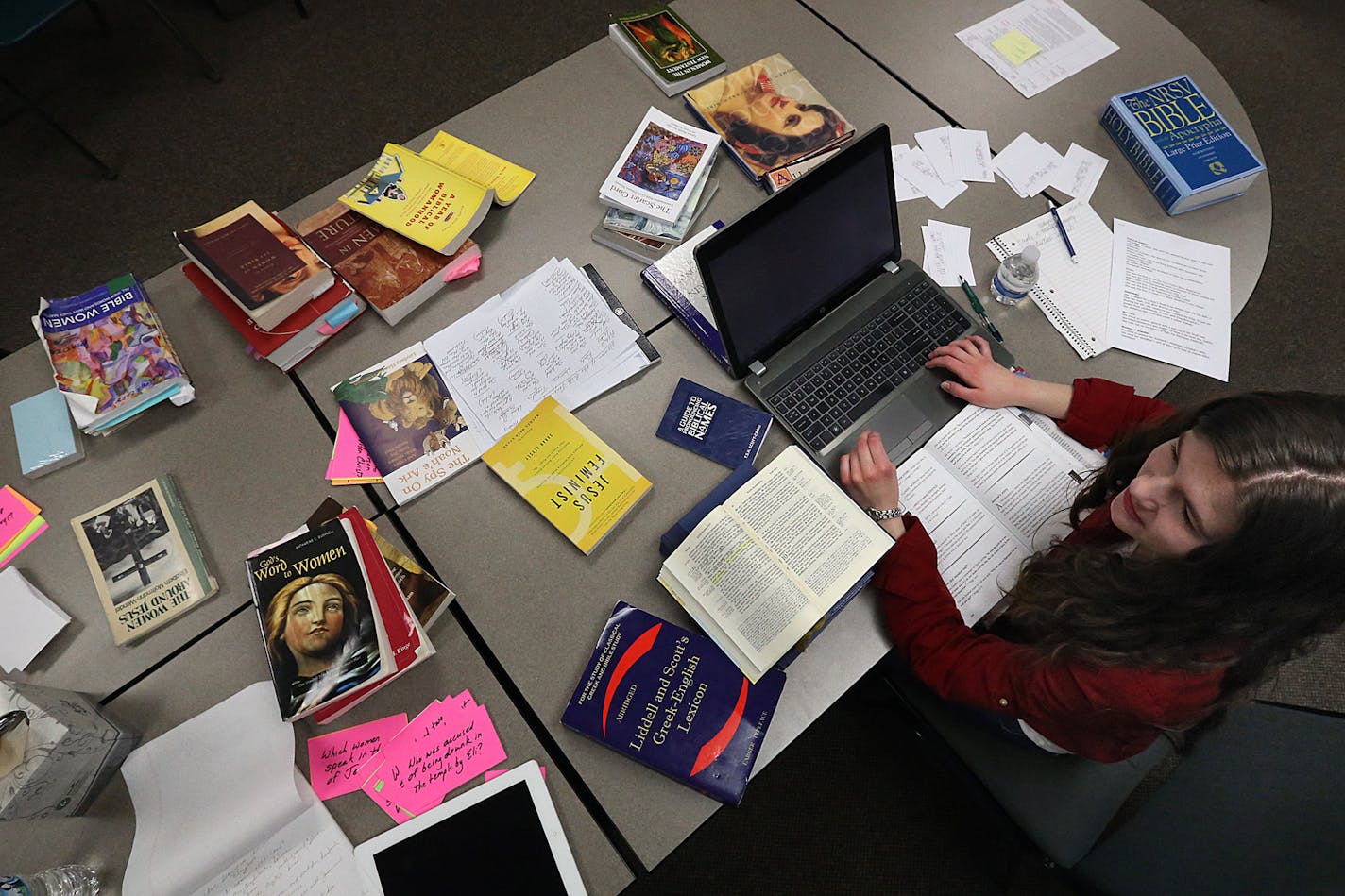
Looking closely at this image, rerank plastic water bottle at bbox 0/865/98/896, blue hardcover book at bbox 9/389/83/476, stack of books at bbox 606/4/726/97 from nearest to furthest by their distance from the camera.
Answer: plastic water bottle at bbox 0/865/98/896
blue hardcover book at bbox 9/389/83/476
stack of books at bbox 606/4/726/97

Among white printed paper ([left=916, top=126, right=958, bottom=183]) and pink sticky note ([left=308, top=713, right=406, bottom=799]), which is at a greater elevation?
white printed paper ([left=916, top=126, right=958, bottom=183])

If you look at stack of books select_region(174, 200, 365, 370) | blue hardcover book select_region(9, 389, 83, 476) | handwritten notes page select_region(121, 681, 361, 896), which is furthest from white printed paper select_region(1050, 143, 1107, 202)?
blue hardcover book select_region(9, 389, 83, 476)

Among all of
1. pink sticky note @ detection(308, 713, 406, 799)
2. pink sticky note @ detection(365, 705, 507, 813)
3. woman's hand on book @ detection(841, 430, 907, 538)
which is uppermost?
woman's hand on book @ detection(841, 430, 907, 538)

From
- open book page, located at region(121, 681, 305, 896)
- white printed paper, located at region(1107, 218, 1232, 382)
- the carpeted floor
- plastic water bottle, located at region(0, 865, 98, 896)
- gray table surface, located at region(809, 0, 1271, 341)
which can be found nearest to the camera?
plastic water bottle, located at region(0, 865, 98, 896)

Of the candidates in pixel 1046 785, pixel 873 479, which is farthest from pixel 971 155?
pixel 1046 785

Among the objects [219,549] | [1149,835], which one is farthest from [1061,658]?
[219,549]

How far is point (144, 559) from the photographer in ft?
3.72

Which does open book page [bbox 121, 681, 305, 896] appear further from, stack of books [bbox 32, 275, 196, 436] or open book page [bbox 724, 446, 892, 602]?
open book page [bbox 724, 446, 892, 602]

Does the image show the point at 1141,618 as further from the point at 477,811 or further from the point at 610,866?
the point at 477,811

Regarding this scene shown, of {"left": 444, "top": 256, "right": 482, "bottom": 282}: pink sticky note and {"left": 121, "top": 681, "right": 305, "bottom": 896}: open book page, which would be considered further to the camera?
{"left": 444, "top": 256, "right": 482, "bottom": 282}: pink sticky note

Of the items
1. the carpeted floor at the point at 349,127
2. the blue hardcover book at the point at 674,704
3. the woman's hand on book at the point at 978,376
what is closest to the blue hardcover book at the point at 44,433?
the blue hardcover book at the point at 674,704

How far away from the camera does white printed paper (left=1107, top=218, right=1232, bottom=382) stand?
4.27 ft

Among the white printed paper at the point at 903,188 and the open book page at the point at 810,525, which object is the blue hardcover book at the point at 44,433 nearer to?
the open book page at the point at 810,525

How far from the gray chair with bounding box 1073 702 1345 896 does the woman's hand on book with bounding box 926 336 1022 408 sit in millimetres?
571
